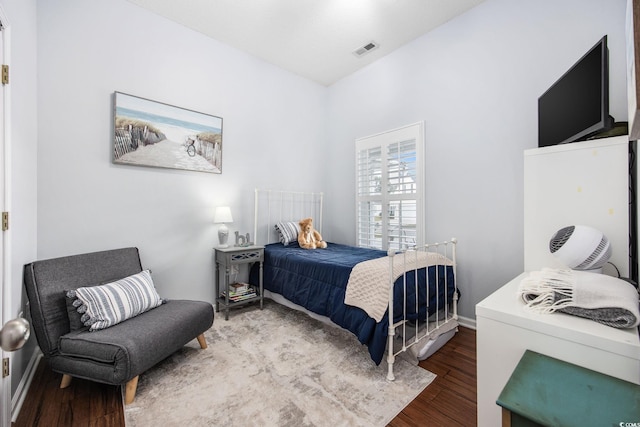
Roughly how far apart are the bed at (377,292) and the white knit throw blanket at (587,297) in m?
0.84

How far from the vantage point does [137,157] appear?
2584mm

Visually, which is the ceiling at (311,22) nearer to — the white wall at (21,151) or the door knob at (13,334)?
the white wall at (21,151)

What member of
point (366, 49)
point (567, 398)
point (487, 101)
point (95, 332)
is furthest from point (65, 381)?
point (366, 49)

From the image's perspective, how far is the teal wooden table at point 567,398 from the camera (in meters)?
0.65

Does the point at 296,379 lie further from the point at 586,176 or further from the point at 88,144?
the point at 88,144

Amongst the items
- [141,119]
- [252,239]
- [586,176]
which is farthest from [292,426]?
[141,119]

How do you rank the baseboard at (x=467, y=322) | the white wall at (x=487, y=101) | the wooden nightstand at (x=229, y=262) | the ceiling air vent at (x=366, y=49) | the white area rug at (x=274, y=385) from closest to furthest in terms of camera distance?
1. the white area rug at (x=274, y=385)
2. the white wall at (x=487, y=101)
3. the baseboard at (x=467, y=322)
4. the wooden nightstand at (x=229, y=262)
5. the ceiling air vent at (x=366, y=49)

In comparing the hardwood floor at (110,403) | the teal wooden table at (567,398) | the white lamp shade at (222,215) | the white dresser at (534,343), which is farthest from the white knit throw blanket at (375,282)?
the white lamp shade at (222,215)

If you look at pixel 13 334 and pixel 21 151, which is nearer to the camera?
pixel 13 334

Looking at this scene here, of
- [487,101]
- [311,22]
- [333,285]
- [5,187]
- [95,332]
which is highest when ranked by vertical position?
[311,22]

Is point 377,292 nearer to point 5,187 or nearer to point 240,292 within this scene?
point 240,292

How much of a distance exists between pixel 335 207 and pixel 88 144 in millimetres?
2955

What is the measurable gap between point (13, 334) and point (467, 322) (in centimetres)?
308

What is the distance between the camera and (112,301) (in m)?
1.82
